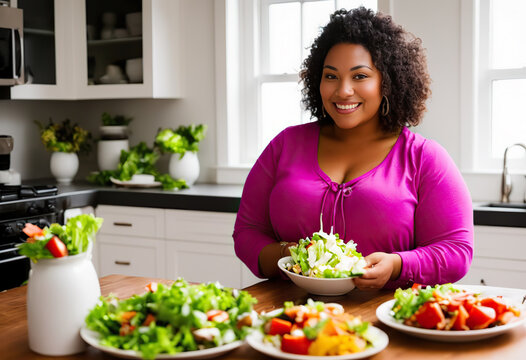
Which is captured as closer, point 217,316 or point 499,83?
point 217,316

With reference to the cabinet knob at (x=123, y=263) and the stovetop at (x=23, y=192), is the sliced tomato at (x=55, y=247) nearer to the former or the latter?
the stovetop at (x=23, y=192)

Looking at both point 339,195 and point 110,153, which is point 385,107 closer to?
point 339,195

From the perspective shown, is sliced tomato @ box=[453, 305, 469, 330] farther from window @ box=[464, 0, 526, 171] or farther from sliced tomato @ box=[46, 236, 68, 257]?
window @ box=[464, 0, 526, 171]

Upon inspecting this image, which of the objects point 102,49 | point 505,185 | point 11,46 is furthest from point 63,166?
point 505,185

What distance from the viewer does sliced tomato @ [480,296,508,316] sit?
1.30 meters

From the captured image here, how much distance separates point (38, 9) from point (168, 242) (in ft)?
5.16

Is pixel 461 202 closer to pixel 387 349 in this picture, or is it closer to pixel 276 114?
pixel 387 349

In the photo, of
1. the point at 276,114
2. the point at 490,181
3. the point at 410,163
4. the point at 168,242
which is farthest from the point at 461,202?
the point at 276,114

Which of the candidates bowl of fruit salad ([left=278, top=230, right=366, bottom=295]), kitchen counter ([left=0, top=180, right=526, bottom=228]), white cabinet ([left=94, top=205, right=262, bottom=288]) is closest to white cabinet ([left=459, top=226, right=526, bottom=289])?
kitchen counter ([left=0, top=180, right=526, bottom=228])

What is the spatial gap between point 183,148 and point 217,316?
2.66m

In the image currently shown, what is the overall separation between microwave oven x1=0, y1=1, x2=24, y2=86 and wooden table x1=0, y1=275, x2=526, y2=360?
204cm

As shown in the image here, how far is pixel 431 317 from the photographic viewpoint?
127 cm

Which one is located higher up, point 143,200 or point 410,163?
point 410,163

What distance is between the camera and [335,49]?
78.7 inches
